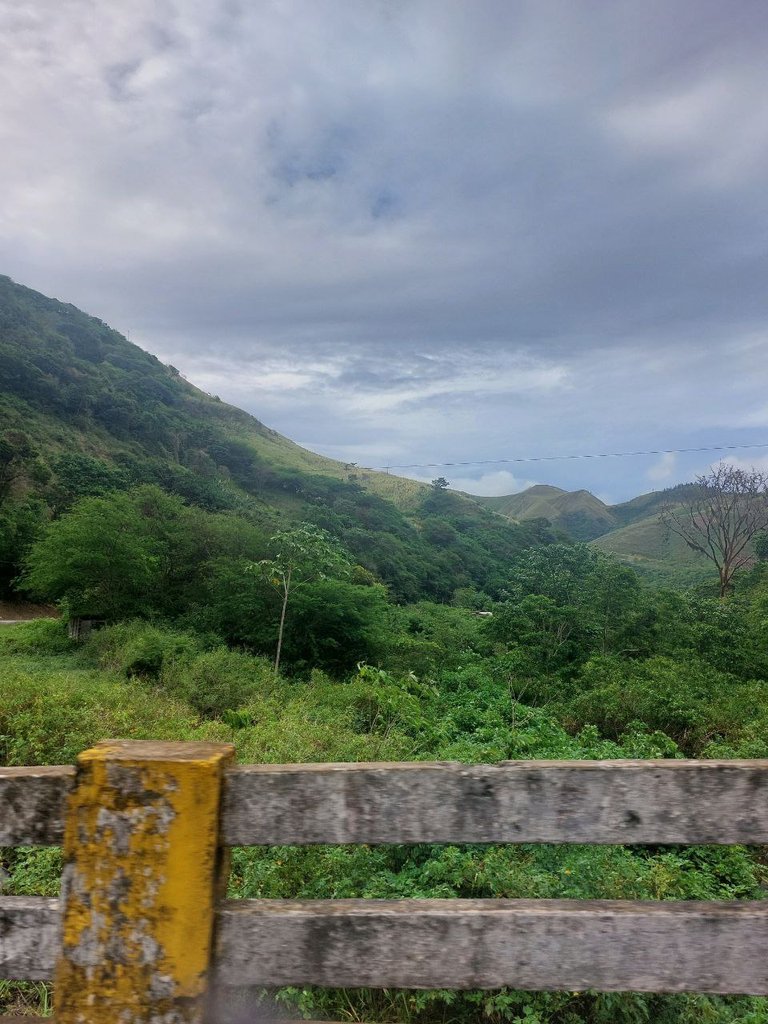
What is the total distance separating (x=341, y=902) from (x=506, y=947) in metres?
0.55

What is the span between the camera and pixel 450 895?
12.3 feet

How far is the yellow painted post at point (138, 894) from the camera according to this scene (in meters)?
1.89

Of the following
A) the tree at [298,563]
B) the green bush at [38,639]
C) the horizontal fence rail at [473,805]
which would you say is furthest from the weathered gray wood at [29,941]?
the green bush at [38,639]

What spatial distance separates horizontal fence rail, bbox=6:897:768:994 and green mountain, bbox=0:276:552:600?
29.7 meters

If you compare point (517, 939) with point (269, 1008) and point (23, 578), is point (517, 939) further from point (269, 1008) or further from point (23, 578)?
point (23, 578)

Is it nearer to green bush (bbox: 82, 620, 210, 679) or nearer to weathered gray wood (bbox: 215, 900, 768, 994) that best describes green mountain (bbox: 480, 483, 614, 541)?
green bush (bbox: 82, 620, 210, 679)

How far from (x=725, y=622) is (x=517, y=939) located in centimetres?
2108

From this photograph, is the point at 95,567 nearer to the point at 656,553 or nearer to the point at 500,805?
the point at 500,805

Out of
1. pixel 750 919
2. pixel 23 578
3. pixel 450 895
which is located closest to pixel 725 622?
pixel 450 895

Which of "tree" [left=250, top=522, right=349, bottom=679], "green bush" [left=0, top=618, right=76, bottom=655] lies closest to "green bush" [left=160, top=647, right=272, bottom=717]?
"tree" [left=250, top=522, right=349, bottom=679]

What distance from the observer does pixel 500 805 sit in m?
1.98

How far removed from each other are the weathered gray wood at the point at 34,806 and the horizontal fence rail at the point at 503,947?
1.01 feet

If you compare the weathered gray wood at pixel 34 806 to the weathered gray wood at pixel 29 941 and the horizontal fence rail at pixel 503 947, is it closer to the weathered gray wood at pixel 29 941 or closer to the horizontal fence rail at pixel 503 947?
the weathered gray wood at pixel 29 941

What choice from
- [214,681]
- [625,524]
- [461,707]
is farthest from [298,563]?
[625,524]
